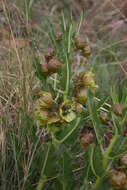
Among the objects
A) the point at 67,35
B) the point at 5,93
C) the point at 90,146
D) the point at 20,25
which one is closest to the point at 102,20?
the point at 20,25

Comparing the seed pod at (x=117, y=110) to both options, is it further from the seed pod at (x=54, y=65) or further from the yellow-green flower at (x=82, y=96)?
the seed pod at (x=54, y=65)

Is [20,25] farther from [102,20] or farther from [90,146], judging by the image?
[102,20]

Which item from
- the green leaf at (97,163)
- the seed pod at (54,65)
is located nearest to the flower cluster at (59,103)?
the seed pod at (54,65)

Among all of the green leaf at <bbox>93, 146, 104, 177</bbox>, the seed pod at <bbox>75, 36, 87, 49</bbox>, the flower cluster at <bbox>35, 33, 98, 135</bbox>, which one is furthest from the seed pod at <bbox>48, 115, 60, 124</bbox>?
the seed pod at <bbox>75, 36, 87, 49</bbox>

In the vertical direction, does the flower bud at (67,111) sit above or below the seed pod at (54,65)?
below

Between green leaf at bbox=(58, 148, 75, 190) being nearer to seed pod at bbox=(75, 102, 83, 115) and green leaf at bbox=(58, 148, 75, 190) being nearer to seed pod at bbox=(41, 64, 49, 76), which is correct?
seed pod at bbox=(75, 102, 83, 115)

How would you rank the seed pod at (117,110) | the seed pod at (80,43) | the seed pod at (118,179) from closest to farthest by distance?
the seed pod at (118,179) → the seed pod at (117,110) → the seed pod at (80,43)
